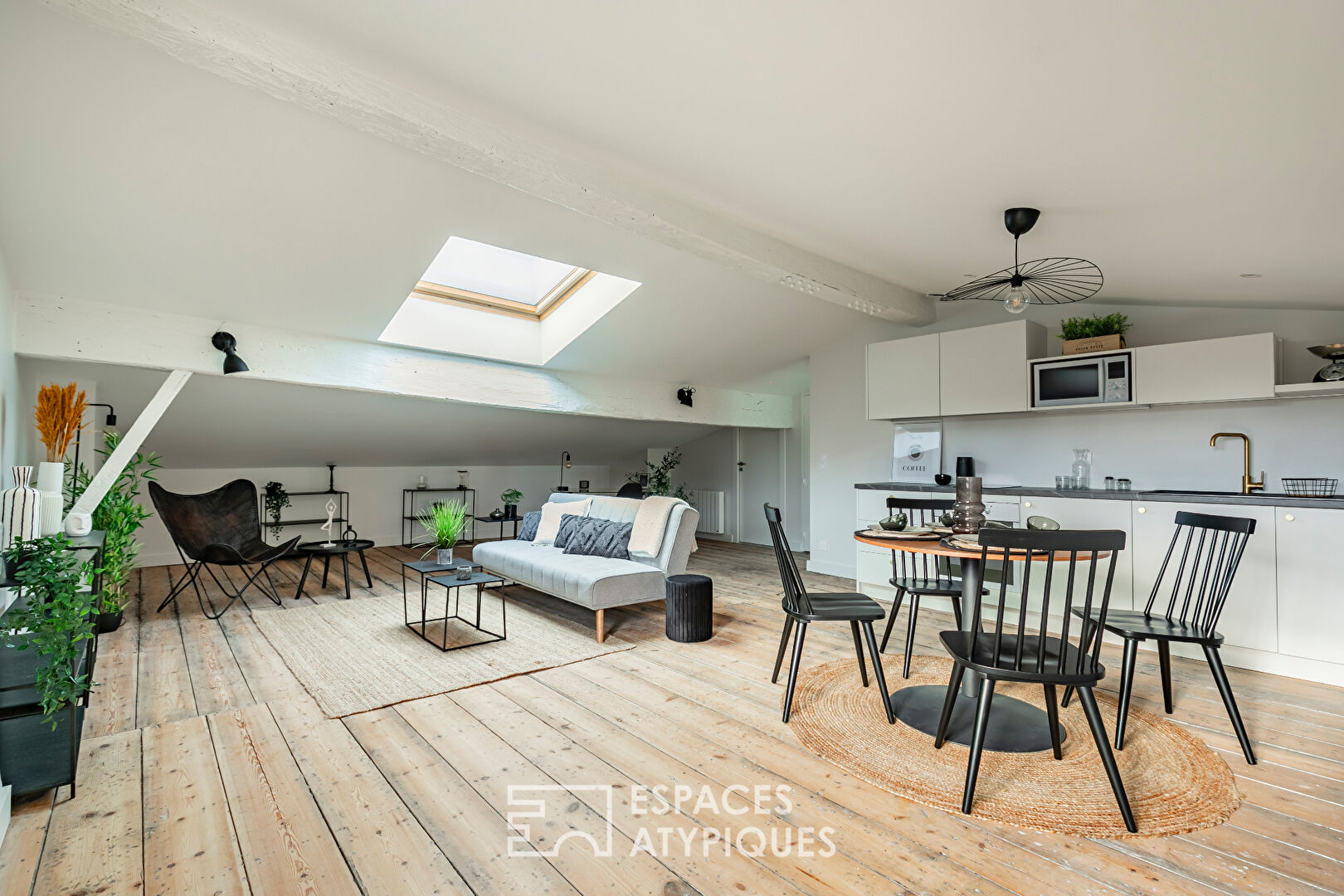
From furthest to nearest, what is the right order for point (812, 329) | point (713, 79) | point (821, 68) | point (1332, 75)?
point (812, 329), point (713, 79), point (821, 68), point (1332, 75)

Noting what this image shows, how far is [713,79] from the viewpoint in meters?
2.15

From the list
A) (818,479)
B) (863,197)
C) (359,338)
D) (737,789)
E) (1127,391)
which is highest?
(863,197)

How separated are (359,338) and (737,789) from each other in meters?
4.17

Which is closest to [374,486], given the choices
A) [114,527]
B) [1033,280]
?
[114,527]

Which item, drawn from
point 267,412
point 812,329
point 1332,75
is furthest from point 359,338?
point 1332,75

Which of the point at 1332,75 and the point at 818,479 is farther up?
the point at 1332,75

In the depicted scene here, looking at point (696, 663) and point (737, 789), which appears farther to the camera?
point (696, 663)

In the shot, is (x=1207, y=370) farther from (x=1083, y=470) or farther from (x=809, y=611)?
(x=809, y=611)

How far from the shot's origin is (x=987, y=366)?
4.80m

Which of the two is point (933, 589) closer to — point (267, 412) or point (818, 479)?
point (818, 479)

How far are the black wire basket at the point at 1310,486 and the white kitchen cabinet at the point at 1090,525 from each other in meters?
0.82

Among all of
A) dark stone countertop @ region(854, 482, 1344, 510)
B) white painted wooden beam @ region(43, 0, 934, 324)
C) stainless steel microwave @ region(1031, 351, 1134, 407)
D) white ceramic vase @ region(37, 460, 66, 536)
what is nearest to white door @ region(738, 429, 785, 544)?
dark stone countertop @ region(854, 482, 1344, 510)

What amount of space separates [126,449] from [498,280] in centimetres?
279

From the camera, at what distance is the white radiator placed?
8.88 meters
